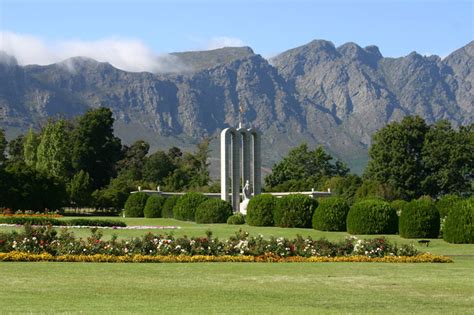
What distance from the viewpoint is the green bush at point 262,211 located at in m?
38.4

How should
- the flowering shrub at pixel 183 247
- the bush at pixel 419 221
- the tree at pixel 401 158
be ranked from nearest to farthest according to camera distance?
the flowering shrub at pixel 183 247 < the bush at pixel 419 221 < the tree at pixel 401 158

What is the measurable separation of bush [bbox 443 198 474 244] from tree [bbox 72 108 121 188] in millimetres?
55385

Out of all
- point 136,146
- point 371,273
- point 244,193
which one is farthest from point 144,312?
point 136,146

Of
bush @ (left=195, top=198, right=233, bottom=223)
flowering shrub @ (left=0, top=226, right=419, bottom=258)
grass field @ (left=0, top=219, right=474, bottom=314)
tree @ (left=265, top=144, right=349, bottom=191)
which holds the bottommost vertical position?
grass field @ (left=0, top=219, right=474, bottom=314)

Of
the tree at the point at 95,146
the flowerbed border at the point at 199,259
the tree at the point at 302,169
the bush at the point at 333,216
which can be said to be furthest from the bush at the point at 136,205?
the flowerbed border at the point at 199,259

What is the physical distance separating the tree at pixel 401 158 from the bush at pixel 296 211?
34.4 m

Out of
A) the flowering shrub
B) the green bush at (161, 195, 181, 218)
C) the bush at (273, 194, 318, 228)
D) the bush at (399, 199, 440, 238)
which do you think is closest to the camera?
the flowering shrub

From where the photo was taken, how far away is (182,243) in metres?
21.0

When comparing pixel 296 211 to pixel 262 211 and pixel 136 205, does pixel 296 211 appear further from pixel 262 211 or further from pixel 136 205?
pixel 136 205

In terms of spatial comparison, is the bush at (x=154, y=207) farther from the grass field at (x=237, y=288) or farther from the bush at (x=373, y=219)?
the grass field at (x=237, y=288)

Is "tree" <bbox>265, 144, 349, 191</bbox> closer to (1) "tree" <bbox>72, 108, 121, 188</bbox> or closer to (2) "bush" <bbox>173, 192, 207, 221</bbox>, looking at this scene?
(1) "tree" <bbox>72, 108, 121, 188</bbox>

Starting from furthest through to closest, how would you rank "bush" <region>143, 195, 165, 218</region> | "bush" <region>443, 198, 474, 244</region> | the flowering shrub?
"bush" <region>143, 195, 165, 218</region>
"bush" <region>443, 198, 474, 244</region>
the flowering shrub

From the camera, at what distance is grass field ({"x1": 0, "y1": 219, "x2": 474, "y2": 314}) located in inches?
489

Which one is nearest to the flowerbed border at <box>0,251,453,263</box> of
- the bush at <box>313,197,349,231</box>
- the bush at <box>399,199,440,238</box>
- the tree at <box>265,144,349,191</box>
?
the bush at <box>399,199,440,238</box>
